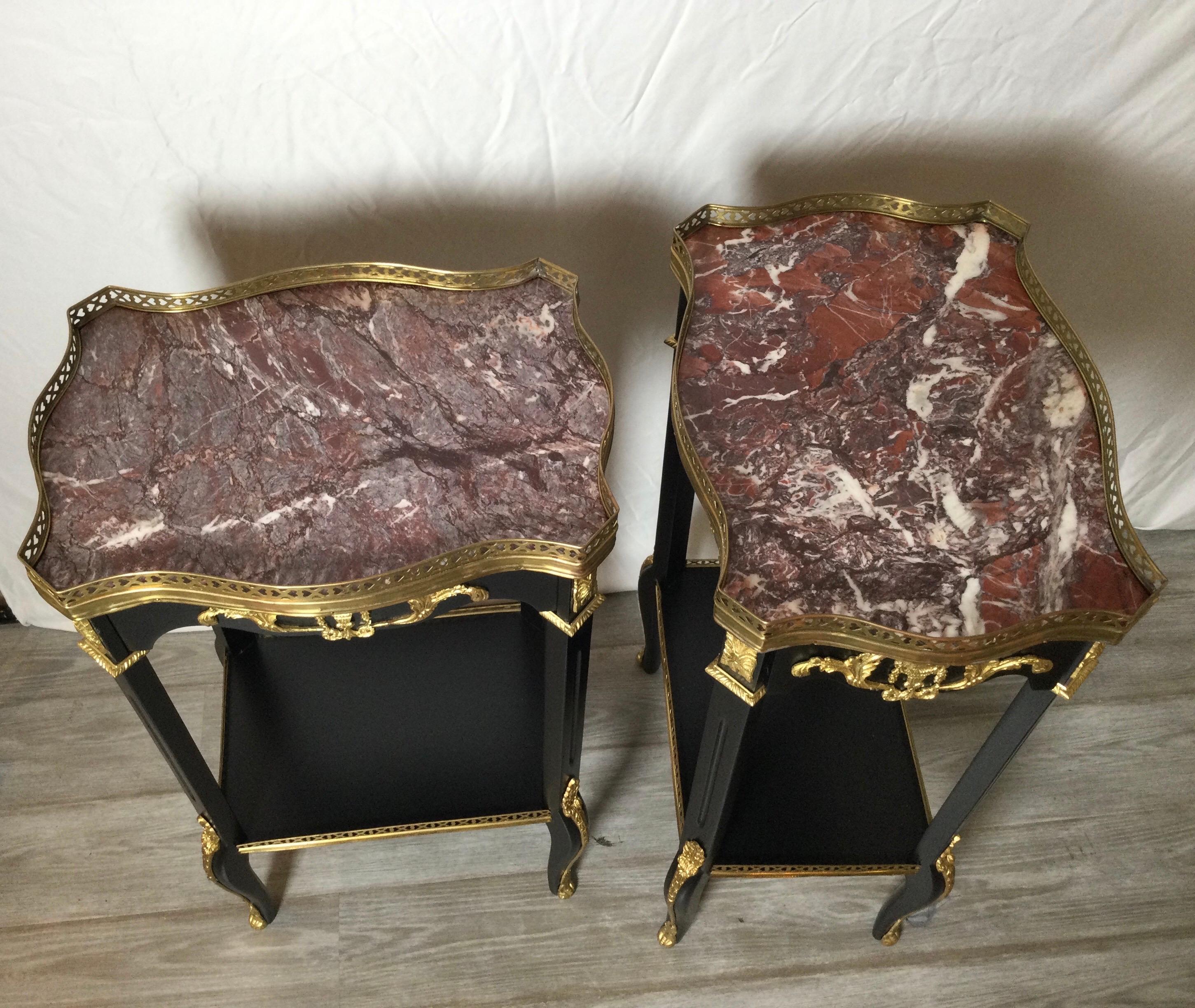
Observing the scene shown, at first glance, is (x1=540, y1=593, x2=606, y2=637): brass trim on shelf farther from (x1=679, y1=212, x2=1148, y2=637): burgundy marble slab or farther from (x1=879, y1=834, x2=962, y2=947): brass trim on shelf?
(x1=879, y1=834, x2=962, y2=947): brass trim on shelf

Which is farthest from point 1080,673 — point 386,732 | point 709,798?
point 386,732

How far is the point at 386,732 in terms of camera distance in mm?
1186

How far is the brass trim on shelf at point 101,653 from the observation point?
74 centimetres

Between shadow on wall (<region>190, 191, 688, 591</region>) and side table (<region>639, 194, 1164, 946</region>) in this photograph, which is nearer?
side table (<region>639, 194, 1164, 946</region>)

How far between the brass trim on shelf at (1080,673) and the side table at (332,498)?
0.41 meters

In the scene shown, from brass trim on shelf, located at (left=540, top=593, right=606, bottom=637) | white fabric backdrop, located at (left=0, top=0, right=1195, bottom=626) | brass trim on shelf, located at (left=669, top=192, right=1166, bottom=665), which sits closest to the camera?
brass trim on shelf, located at (left=669, top=192, right=1166, bottom=665)

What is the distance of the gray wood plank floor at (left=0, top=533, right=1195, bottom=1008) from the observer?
3.86ft

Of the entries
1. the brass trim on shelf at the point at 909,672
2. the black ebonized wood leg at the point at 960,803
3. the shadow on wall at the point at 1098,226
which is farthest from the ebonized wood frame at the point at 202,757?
the shadow on wall at the point at 1098,226

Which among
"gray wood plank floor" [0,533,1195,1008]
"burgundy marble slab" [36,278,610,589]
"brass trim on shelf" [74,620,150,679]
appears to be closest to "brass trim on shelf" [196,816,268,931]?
"gray wood plank floor" [0,533,1195,1008]

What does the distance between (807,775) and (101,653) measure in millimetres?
835

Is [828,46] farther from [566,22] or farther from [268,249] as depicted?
[268,249]

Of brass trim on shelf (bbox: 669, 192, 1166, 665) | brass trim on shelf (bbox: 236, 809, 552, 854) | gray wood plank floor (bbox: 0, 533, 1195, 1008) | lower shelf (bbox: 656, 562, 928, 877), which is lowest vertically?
gray wood plank floor (bbox: 0, 533, 1195, 1008)

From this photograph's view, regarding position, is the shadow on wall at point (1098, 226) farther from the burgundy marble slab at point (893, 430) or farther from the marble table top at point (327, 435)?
the marble table top at point (327, 435)

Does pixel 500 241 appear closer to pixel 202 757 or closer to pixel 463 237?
pixel 463 237
